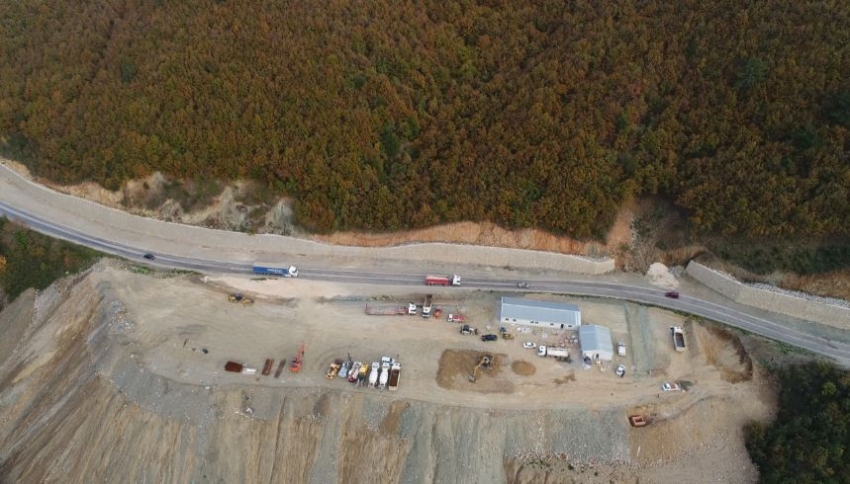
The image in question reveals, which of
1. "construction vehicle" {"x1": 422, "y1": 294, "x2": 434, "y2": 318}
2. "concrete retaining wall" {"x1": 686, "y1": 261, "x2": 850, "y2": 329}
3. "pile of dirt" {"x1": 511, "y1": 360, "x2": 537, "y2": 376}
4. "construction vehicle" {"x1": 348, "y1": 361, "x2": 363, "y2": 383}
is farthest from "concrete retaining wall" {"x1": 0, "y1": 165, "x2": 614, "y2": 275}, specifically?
"construction vehicle" {"x1": 348, "y1": 361, "x2": 363, "y2": 383}

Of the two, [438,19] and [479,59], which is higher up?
[438,19]

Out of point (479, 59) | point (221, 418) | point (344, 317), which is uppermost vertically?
point (479, 59)

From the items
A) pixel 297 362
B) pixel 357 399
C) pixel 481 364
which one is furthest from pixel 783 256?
pixel 297 362

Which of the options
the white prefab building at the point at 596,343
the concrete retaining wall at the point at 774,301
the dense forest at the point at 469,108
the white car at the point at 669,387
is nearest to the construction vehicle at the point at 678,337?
the white car at the point at 669,387

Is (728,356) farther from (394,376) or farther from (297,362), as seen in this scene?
(297,362)

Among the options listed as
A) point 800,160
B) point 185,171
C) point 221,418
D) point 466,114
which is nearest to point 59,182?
point 185,171

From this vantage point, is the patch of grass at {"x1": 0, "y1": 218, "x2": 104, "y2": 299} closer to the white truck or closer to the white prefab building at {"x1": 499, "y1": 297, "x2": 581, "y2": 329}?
the white prefab building at {"x1": 499, "y1": 297, "x2": 581, "y2": 329}

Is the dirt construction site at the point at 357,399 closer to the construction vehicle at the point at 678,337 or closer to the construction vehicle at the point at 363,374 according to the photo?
the construction vehicle at the point at 678,337

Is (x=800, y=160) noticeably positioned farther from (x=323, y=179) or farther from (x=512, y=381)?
(x=323, y=179)
